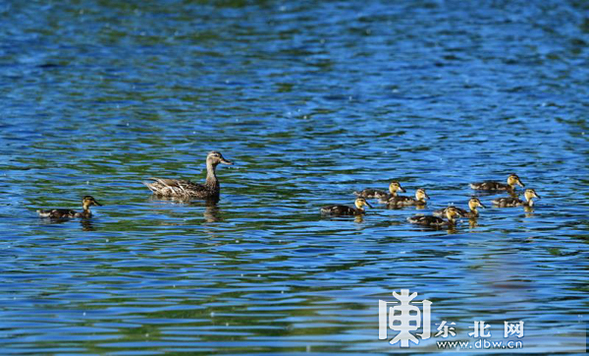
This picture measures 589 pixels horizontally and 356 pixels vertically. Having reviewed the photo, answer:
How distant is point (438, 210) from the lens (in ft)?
76.4

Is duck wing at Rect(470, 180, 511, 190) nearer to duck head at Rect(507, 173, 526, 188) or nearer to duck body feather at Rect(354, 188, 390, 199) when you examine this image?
duck head at Rect(507, 173, 526, 188)

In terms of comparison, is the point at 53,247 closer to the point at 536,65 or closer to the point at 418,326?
the point at 418,326

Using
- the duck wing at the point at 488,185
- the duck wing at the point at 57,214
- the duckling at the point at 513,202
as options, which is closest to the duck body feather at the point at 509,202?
the duckling at the point at 513,202

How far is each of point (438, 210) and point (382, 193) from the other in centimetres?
156

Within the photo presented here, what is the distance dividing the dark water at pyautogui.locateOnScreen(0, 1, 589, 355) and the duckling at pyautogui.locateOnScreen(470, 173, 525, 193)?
0.53m

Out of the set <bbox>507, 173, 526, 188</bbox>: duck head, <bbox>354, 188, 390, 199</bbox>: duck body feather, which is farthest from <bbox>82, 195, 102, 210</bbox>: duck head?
<bbox>507, 173, 526, 188</bbox>: duck head

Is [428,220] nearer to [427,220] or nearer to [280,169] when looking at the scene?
[427,220]

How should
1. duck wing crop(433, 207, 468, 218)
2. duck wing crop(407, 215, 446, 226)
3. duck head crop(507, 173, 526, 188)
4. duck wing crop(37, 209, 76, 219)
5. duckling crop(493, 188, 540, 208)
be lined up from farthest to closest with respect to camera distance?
duck head crop(507, 173, 526, 188), duckling crop(493, 188, 540, 208), duck wing crop(433, 207, 468, 218), duck wing crop(407, 215, 446, 226), duck wing crop(37, 209, 76, 219)

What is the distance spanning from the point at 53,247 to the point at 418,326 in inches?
269

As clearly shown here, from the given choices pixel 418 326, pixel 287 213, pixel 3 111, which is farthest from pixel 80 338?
pixel 3 111

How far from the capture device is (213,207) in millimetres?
24391

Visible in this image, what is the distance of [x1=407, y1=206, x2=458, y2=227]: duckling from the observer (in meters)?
22.3

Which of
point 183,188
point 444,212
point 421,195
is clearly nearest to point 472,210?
point 444,212

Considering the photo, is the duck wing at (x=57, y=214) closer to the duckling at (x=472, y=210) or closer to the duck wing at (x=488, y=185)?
the duckling at (x=472, y=210)
